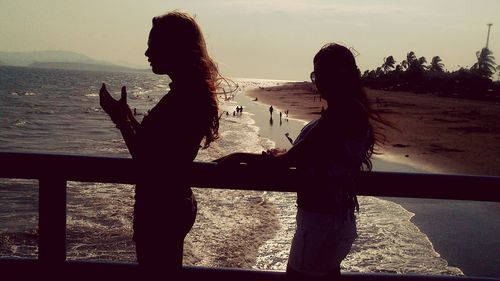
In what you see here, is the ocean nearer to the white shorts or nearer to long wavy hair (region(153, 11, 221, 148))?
the white shorts

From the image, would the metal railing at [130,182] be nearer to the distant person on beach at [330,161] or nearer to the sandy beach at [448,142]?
the distant person on beach at [330,161]

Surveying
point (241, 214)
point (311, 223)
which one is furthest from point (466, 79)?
point (311, 223)

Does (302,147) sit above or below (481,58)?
below

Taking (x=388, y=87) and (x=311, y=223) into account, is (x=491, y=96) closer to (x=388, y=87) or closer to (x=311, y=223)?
(x=388, y=87)

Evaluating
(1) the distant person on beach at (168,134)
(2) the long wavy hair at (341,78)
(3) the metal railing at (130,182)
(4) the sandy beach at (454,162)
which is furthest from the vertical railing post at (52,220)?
(4) the sandy beach at (454,162)

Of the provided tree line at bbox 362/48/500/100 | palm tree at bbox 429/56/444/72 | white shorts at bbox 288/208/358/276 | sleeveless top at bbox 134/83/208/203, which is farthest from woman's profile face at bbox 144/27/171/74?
palm tree at bbox 429/56/444/72

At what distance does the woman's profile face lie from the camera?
2058 millimetres

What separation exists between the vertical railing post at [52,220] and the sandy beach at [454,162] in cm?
140

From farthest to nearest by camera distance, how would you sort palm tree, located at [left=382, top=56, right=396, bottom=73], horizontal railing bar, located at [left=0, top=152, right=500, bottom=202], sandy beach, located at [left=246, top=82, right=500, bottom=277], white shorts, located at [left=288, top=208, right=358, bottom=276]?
palm tree, located at [left=382, top=56, right=396, bottom=73] → sandy beach, located at [left=246, top=82, right=500, bottom=277] → horizontal railing bar, located at [left=0, top=152, right=500, bottom=202] → white shorts, located at [left=288, top=208, right=358, bottom=276]

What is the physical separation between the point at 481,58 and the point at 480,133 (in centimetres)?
9674

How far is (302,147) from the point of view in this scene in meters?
2.06

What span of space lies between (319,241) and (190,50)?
910 millimetres

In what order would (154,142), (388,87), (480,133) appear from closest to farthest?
(154,142)
(480,133)
(388,87)

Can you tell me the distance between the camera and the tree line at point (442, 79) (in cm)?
→ 7804
